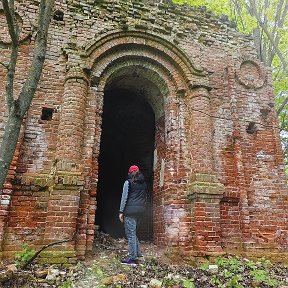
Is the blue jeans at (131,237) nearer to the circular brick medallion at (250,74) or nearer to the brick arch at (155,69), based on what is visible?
the brick arch at (155,69)

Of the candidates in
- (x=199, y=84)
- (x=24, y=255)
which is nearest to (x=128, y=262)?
(x=24, y=255)

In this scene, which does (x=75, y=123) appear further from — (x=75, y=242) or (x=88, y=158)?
(x=75, y=242)

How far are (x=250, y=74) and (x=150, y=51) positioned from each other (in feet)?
9.02

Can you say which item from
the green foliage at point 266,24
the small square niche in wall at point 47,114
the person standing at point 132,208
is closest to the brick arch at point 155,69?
the small square niche in wall at point 47,114

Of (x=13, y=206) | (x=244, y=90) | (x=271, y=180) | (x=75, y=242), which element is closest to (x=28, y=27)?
(x=13, y=206)

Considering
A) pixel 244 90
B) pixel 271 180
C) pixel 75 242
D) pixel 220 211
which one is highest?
pixel 244 90

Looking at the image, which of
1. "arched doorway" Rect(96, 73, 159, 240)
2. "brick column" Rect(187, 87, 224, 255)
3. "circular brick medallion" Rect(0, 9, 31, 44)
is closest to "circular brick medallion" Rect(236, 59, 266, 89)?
"brick column" Rect(187, 87, 224, 255)

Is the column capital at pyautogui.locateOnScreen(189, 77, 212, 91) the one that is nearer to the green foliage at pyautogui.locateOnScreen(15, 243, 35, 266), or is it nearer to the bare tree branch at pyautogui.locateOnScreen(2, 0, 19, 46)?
the bare tree branch at pyautogui.locateOnScreen(2, 0, 19, 46)

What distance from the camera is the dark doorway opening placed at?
10273mm

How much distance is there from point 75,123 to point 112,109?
16.0ft

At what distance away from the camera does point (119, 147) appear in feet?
37.3

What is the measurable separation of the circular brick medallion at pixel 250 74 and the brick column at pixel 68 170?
398 centimetres

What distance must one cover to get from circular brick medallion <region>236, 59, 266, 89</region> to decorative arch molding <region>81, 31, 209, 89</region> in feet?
3.66

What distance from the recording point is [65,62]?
22.1ft
